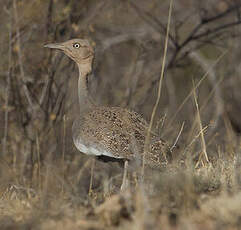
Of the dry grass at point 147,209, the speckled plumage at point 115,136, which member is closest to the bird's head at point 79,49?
the speckled plumage at point 115,136

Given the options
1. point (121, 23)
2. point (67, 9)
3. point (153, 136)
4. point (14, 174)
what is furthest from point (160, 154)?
point (121, 23)

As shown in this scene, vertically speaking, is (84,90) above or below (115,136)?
above

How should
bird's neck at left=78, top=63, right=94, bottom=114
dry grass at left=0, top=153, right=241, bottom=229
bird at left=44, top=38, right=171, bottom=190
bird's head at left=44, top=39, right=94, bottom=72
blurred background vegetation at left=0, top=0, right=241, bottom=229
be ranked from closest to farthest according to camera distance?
dry grass at left=0, top=153, right=241, bottom=229 < bird at left=44, top=38, right=171, bottom=190 < bird's neck at left=78, top=63, right=94, bottom=114 < bird's head at left=44, top=39, right=94, bottom=72 < blurred background vegetation at left=0, top=0, right=241, bottom=229

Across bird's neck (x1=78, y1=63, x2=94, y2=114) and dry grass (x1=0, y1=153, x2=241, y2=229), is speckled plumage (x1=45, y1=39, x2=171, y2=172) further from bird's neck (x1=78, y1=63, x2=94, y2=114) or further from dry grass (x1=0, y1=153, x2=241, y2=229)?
dry grass (x1=0, y1=153, x2=241, y2=229)

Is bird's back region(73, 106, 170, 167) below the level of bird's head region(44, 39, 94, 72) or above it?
below

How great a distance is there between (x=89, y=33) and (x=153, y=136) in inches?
161

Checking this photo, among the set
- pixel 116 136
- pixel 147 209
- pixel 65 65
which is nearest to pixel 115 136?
pixel 116 136

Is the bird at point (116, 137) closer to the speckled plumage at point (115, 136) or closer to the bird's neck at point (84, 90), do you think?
the speckled plumage at point (115, 136)

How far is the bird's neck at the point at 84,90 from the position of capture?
583 centimetres

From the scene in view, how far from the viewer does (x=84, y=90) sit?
604 cm

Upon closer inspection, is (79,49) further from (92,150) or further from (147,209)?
(147,209)

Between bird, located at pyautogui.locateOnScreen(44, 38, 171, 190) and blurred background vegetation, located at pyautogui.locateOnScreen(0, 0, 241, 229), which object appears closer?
bird, located at pyautogui.locateOnScreen(44, 38, 171, 190)

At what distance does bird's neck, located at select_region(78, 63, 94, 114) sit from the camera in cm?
583

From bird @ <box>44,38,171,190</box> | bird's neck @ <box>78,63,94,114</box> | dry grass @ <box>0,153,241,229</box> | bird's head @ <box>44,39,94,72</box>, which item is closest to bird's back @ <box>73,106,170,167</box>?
bird @ <box>44,38,171,190</box>
